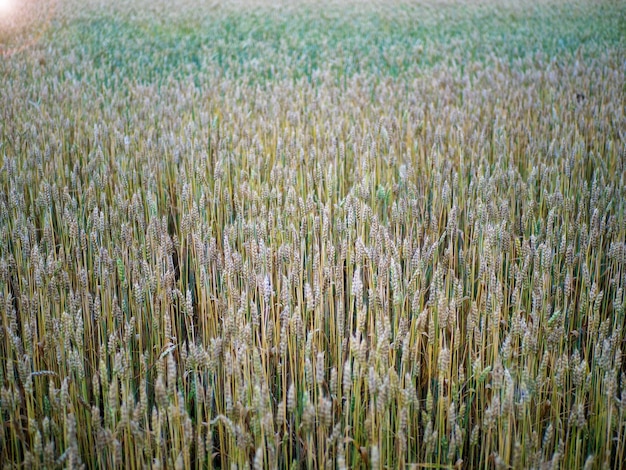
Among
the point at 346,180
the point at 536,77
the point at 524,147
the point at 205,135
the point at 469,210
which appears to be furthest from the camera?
the point at 536,77

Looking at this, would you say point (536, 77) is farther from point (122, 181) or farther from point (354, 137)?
point (122, 181)

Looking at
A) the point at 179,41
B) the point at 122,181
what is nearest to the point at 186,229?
the point at 122,181

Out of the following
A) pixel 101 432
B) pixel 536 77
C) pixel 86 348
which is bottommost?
pixel 86 348

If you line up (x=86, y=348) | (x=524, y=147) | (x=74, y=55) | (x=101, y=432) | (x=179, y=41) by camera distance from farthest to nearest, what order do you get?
1. (x=179, y=41)
2. (x=74, y=55)
3. (x=524, y=147)
4. (x=86, y=348)
5. (x=101, y=432)

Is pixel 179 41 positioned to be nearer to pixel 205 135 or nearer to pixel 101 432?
pixel 205 135

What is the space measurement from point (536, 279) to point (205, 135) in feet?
8.28

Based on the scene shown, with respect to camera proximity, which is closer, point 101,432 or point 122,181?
point 101,432

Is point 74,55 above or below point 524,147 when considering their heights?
above

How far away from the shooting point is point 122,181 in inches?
114

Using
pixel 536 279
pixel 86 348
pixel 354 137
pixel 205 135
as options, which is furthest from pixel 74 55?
pixel 536 279

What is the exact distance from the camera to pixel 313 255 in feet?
7.75

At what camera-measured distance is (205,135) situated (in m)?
3.84

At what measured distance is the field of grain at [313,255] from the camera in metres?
1.40

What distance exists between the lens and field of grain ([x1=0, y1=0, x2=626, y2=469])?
1.40 metres
